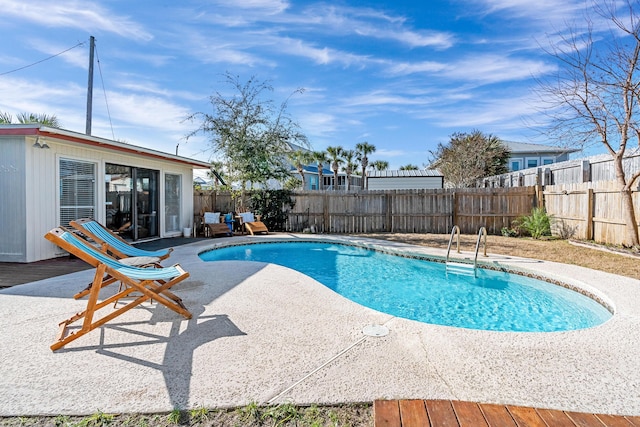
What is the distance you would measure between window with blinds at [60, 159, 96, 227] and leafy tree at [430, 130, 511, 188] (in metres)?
18.7

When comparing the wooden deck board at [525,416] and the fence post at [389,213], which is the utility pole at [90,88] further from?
the wooden deck board at [525,416]

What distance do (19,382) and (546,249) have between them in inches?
397

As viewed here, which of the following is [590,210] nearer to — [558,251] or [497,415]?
[558,251]

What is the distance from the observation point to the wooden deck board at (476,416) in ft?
6.38

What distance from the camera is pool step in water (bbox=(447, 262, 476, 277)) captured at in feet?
23.3

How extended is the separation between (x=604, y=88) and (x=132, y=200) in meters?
12.5

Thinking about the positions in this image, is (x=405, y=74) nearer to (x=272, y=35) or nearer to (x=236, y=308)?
(x=272, y=35)

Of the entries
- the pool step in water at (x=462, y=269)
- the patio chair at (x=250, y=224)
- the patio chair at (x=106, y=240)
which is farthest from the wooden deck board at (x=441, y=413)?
the patio chair at (x=250, y=224)

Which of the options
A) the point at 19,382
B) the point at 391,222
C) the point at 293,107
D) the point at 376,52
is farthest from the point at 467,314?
the point at 293,107

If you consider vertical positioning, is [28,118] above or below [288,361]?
above

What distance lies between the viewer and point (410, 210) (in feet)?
43.2

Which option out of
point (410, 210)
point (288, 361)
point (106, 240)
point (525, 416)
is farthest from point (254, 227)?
point (525, 416)

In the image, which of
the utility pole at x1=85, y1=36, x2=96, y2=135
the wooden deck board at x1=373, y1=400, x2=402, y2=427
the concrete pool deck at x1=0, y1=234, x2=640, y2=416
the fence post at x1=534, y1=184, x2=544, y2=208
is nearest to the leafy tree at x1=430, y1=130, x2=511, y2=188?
the fence post at x1=534, y1=184, x2=544, y2=208

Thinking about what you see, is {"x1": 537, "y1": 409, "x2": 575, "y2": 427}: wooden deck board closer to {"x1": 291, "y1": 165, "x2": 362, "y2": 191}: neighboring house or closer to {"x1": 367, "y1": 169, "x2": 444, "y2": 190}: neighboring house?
{"x1": 367, "y1": 169, "x2": 444, "y2": 190}: neighboring house
